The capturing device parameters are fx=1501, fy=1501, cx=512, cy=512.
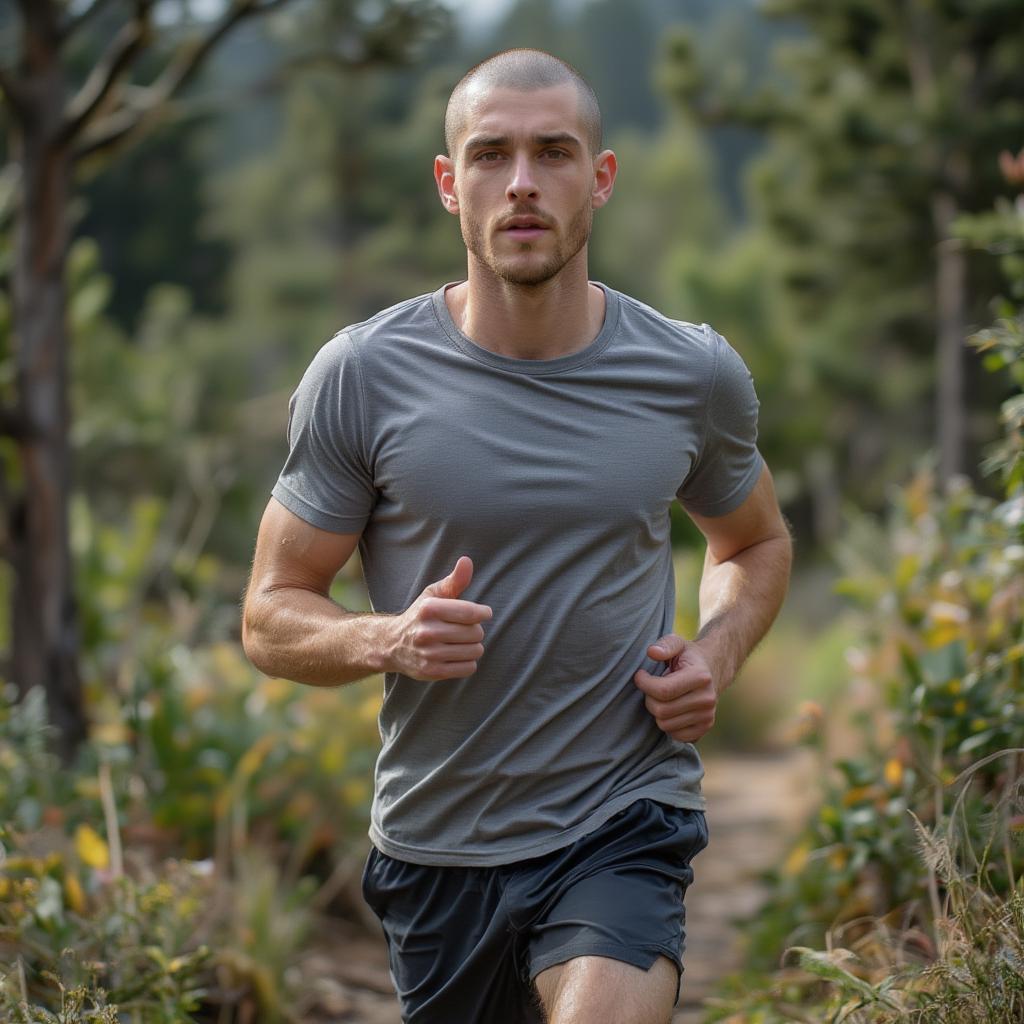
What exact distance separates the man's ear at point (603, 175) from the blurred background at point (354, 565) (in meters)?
1.15

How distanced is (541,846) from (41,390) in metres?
4.12

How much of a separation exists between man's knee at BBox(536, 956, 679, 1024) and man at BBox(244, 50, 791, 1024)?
21mm

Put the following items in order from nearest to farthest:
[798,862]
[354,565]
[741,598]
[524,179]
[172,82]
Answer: [524,179] → [741,598] → [798,862] → [172,82] → [354,565]

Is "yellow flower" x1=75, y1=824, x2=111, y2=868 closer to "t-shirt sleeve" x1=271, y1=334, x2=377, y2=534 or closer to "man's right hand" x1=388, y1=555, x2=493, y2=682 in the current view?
"t-shirt sleeve" x1=271, y1=334, x2=377, y2=534

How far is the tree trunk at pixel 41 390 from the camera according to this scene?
6.10 m

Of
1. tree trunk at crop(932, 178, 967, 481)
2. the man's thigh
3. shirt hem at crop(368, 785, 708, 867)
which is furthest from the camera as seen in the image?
tree trunk at crop(932, 178, 967, 481)

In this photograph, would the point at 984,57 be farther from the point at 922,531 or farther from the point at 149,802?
the point at 149,802

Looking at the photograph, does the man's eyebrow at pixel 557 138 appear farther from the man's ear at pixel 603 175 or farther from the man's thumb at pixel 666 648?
the man's thumb at pixel 666 648

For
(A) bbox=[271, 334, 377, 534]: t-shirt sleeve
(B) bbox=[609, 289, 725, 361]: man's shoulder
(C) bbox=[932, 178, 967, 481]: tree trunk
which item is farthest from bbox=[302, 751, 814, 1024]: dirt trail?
(C) bbox=[932, 178, 967, 481]: tree trunk

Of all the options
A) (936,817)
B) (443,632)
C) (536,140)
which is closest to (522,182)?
(536,140)

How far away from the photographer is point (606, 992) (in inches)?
97.3

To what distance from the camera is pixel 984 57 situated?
17562mm

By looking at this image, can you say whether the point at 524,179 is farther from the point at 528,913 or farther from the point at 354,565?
the point at 354,565

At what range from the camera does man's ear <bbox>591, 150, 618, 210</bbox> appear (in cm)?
297
